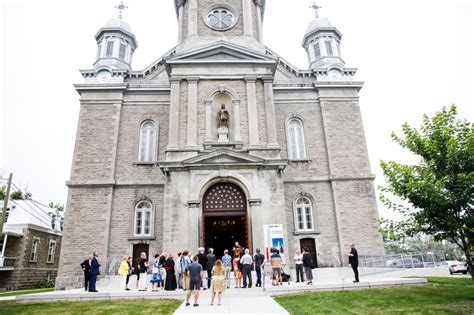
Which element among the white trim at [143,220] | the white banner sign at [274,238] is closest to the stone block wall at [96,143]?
the white trim at [143,220]

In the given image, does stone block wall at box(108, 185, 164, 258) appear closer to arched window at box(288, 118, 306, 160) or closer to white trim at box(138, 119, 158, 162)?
white trim at box(138, 119, 158, 162)

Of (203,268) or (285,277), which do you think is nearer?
(203,268)

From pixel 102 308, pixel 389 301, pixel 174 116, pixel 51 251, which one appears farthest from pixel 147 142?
pixel 51 251

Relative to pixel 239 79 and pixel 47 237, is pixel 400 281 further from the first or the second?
pixel 47 237

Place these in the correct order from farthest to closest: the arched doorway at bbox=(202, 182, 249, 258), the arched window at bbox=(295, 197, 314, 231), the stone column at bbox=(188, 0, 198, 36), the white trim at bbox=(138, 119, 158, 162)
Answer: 1. the stone column at bbox=(188, 0, 198, 36)
2. the white trim at bbox=(138, 119, 158, 162)
3. the arched window at bbox=(295, 197, 314, 231)
4. the arched doorway at bbox=(202, 182, 249, 258)

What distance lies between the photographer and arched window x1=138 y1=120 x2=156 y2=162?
22062 millimetres

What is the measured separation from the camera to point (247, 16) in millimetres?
23719

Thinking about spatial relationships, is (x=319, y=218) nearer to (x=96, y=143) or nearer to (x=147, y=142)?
(x=147, y=142)

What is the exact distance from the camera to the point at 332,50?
86.4ft

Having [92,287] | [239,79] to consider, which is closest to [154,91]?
[239,79]

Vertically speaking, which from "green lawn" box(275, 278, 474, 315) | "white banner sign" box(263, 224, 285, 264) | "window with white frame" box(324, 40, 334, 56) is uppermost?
"window with white frame" box(324, 40, 334, 56)

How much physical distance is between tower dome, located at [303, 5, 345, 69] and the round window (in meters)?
6.98

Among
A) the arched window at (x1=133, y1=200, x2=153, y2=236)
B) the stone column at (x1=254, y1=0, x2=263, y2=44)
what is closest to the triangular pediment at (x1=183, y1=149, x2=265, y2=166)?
the arched window at (x1=133, y1=200, x2=153, y2=236)

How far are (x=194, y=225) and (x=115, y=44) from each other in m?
17.0
